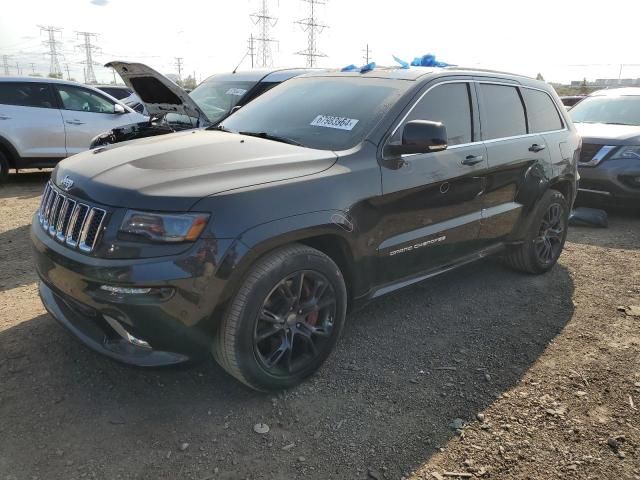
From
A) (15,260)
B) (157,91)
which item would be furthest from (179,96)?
(15,260)

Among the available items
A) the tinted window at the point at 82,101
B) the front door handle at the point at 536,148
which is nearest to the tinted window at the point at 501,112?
the front door handle at the point at 536,148

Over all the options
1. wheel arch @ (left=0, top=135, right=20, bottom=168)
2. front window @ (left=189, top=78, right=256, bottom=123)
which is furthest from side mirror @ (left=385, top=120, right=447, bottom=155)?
wheel arch @ (left=0, top=135, right=20, bottom=168)

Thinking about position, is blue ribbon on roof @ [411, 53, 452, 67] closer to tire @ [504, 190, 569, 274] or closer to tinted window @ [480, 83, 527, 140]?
tinted window @ [480, 83, 527, 140]

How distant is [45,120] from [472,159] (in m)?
7.31

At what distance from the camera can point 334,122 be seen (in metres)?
3.38

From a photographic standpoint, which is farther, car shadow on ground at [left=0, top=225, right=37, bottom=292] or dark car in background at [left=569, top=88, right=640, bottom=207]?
dark car in background at [left=569, top=88, right=640, bottom=207]

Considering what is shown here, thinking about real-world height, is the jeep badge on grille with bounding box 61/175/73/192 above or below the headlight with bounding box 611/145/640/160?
above

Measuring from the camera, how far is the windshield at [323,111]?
10.7ft

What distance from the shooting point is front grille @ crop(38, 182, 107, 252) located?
2510 mm

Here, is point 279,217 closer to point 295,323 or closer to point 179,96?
point 295,323

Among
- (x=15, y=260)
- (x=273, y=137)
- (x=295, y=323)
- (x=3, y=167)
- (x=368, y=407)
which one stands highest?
(x=273, y=137)

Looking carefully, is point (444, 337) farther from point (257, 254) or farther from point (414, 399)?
point (257, 254)

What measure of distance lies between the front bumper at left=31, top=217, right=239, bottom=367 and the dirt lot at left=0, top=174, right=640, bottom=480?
0.54 ft

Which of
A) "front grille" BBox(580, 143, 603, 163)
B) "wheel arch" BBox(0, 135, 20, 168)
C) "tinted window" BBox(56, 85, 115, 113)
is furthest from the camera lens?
"tinted window" BBox(56, 85, 115, 113)
